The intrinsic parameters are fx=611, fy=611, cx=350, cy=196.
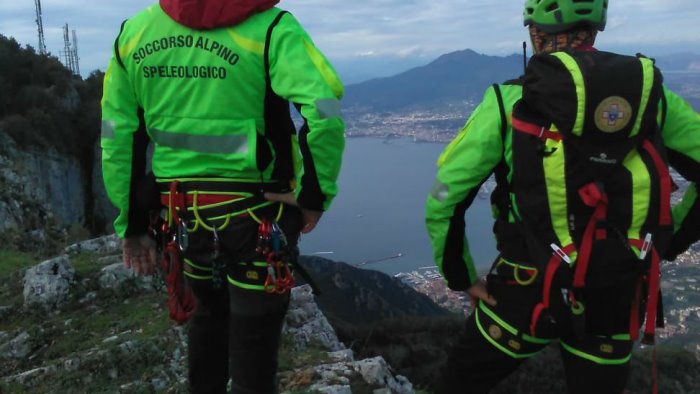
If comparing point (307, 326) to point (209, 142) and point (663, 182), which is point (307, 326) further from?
point (663, 182)

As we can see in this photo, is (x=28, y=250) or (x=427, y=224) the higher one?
(x=427, y=224)

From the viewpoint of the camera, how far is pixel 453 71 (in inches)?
7052

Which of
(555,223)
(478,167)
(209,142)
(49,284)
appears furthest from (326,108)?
(49,284)

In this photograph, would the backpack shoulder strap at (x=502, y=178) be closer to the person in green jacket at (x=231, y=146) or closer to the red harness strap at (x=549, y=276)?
the red harness strap at (x=549, y=276)

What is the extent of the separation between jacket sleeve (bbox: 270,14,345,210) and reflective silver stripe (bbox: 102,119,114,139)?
98 centimetres

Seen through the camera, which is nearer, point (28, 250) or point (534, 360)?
point (28, 250)

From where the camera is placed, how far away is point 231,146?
3.04 metres

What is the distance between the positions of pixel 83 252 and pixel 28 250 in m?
2.11

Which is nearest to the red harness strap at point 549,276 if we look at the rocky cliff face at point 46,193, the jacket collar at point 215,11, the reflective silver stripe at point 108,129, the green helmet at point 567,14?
the green helmet at point 567,14

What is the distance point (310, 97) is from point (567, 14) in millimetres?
1255

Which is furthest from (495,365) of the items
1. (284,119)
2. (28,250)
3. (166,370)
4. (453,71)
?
(453,71)

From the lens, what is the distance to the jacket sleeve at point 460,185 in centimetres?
279

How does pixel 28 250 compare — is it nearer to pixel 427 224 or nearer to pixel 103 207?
pixel 427 224

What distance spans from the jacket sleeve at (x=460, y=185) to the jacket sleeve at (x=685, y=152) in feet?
2.65
